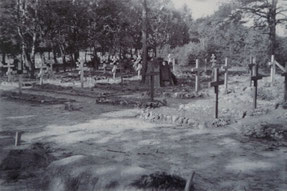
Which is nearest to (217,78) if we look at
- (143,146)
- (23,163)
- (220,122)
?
(220,122)

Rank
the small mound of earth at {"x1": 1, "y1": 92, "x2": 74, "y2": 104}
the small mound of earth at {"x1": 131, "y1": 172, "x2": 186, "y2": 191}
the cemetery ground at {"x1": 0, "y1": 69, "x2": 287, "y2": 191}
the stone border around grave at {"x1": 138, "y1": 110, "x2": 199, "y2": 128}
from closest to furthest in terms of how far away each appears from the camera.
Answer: the small mound of earth at {"x1": 131, "y1": 172, "x2": 186, "y2": 191}
the cemetery ground at {"x1": 0, "y1": 69, "x2": 287, "y2": 191}
the stone border around grave at {"x1": 138, "y1": 110, "x2": 199, "y2": 128}
the small mound of earth at {"x1": 1, "y1": 92, "x2": 74, "y2": 104}

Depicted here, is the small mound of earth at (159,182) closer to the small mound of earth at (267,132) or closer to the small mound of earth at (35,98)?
the small mound of earth at (267,132)

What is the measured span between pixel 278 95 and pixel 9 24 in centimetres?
2206

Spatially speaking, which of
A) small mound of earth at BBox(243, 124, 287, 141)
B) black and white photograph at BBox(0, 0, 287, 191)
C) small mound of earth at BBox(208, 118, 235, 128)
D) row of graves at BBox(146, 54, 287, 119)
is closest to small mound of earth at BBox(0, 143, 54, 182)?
black and white photograph at BBox(0, 0, 287, 191)

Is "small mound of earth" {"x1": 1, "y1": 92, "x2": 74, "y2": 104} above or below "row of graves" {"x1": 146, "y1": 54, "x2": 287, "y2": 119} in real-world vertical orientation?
below

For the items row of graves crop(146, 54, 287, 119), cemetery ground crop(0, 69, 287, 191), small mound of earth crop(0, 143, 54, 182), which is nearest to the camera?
cemetery ground crop(0, 69, 287, 191)

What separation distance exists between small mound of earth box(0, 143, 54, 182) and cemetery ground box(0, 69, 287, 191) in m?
0.02

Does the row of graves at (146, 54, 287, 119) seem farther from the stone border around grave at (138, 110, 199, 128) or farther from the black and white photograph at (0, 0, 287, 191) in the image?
the stone border around grave at (138, 110, 199, 128)

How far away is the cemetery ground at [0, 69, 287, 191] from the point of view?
5.21 meters

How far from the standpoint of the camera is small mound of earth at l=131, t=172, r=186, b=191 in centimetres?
448

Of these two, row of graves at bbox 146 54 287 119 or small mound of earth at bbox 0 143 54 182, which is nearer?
small mound of earth at bbox 0 143 54 182

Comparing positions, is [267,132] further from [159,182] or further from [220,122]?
[159,182]

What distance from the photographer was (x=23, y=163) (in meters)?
6.59

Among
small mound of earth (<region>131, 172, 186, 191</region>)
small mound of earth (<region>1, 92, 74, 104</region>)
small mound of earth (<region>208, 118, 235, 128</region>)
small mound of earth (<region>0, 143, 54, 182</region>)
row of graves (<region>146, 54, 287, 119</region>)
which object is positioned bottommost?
small mound of earth (<region>0, 143, 54, 182</region>)
